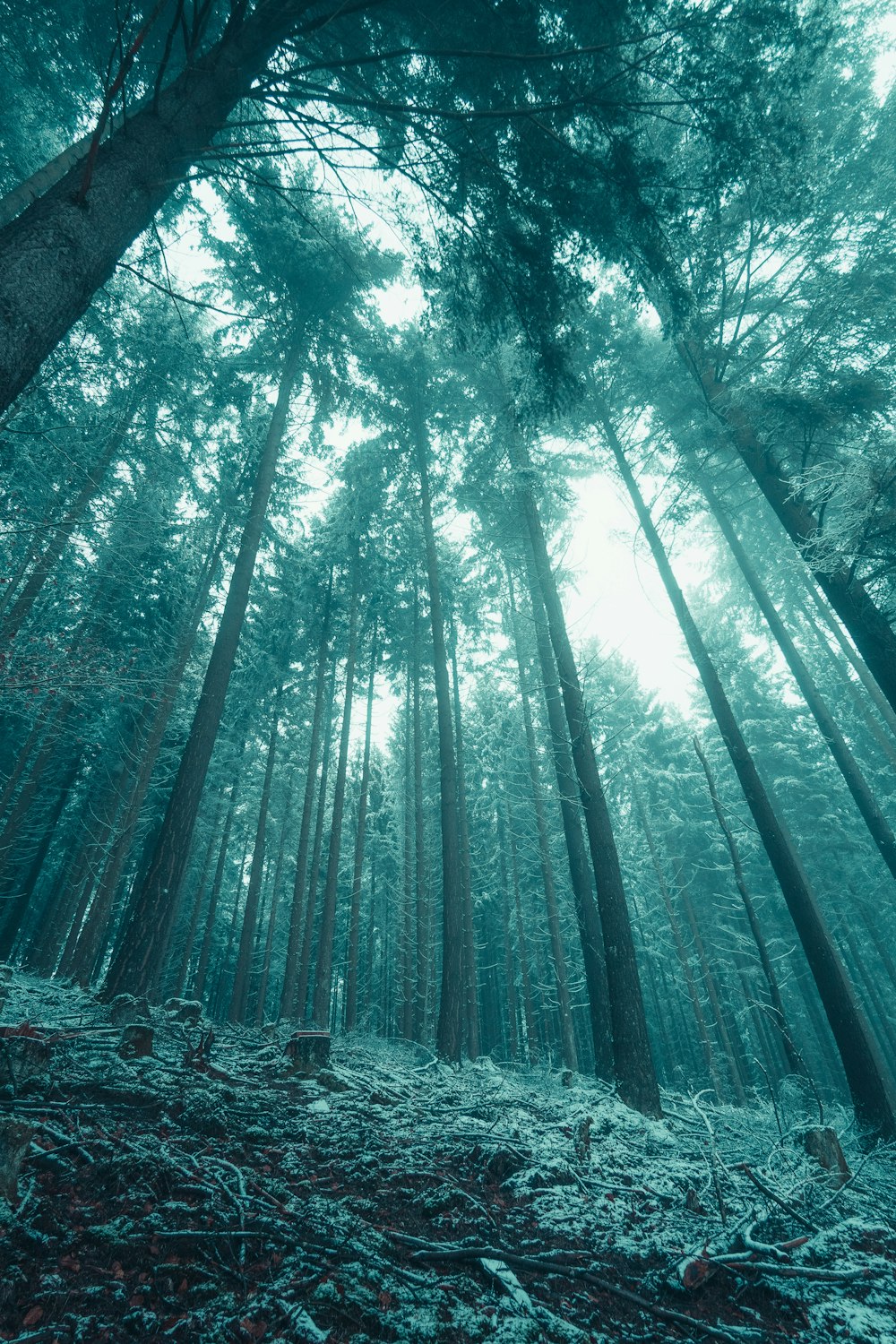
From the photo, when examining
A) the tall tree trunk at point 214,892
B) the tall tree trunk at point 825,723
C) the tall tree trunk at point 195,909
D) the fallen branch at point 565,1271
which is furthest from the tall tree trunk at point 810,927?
the tall tree trunk at point 195,909

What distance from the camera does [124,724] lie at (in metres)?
17.5

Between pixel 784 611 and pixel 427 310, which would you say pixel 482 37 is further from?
pixel 784 611

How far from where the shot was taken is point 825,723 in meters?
12.4

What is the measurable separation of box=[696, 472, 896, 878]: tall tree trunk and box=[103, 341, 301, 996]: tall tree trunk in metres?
10.0

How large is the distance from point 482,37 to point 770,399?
6177 millimetres

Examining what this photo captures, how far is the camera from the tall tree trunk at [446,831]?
944 centimetres

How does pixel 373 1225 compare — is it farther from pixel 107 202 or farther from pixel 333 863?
pixel 333 863

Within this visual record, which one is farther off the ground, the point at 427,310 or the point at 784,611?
the point at 784,611

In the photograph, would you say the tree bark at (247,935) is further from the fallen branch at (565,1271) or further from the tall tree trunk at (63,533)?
the fallen branch at (565,1271)

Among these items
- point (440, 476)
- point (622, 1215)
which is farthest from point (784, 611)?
point (622, 1215)

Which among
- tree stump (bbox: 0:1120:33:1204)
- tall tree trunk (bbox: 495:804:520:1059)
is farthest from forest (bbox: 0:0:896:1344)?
tall tree trunk (bbox: 495:804:520:1059)

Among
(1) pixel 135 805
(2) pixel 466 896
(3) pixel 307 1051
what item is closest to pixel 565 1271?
(3) pixel 307 1051

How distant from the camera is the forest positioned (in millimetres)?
2713

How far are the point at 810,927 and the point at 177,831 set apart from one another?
31.6 ft
